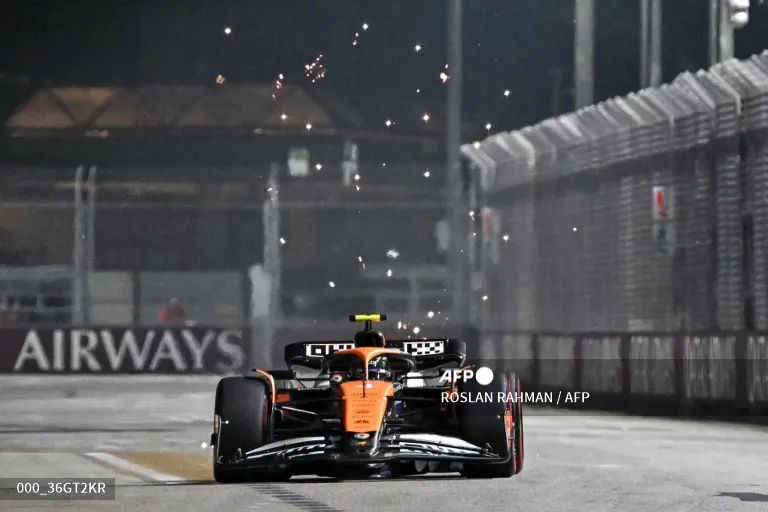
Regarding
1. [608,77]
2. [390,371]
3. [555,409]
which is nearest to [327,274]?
[608,77]

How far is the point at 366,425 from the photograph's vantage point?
44.1ft

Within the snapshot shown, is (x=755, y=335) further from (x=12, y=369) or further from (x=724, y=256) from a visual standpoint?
(x=12, y=369)

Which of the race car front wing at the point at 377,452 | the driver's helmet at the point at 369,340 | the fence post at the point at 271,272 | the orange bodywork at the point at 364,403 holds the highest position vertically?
the fence post at the point at 271,272

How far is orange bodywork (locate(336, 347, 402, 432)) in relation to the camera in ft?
44.2

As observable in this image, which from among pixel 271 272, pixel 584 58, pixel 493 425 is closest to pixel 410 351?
pixel 493 425

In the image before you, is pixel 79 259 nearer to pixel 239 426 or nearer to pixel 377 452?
pixel 239 426

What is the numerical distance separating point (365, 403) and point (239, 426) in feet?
2.69

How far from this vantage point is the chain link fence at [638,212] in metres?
23.8

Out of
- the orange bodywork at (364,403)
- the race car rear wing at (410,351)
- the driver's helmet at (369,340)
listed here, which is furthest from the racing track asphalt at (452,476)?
the driver's helmet at (369,340)

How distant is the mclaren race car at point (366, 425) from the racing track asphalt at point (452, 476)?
159 mm

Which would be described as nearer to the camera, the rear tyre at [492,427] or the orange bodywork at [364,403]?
the orange bodywork at [364,403]

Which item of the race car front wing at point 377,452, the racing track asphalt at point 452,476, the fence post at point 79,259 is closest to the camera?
the racing track asphalt at point 452,476

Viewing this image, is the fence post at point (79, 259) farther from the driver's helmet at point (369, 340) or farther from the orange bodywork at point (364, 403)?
the orange bodywork at point (364, 403)

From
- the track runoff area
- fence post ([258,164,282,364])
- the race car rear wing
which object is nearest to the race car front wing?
the track runoff area
